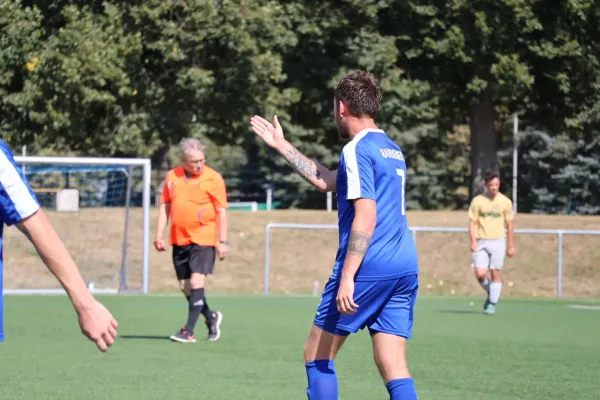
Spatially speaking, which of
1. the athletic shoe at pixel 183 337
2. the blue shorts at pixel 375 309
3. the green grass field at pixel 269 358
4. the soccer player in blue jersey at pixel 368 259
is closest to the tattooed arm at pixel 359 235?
the soccer player in blue jersey at pixel 368 259

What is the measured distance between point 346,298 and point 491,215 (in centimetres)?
1178

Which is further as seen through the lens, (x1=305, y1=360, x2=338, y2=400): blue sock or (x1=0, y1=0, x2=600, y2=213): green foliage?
(x1=0, y1=0, x2=600, y2=213): green foliage

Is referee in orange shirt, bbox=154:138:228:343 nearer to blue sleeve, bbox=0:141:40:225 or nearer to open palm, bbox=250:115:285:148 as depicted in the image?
open palm, bbox=250:115:285:148

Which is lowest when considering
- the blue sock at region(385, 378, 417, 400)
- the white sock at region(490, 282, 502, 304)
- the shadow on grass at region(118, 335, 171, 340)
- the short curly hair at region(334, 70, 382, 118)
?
the shadow on grass at region(118, 335, 171, 340)

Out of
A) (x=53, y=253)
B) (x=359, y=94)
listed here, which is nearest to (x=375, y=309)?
(x=359, y=94)

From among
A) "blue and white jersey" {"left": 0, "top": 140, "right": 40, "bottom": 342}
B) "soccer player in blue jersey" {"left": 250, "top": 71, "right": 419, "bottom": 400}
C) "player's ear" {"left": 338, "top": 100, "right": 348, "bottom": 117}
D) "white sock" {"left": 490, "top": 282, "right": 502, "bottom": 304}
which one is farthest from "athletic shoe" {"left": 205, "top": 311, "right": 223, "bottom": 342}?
"blue and white jersey" {"left": 0, "top": 140, "right": 40, "bottom": 342}

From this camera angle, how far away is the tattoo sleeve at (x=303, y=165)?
6.63 meters

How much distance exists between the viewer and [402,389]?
6.00m

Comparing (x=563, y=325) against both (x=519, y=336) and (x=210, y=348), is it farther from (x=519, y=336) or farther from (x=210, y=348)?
(x=210, y=348)

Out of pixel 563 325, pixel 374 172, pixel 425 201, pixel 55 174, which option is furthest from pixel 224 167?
pixel 374 172

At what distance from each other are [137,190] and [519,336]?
2582 cm

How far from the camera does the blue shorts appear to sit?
6.06 meters

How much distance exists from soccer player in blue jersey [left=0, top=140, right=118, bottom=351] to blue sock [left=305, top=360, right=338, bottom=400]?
2.54 m

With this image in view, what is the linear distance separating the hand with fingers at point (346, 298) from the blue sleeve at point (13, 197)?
2436 mm
